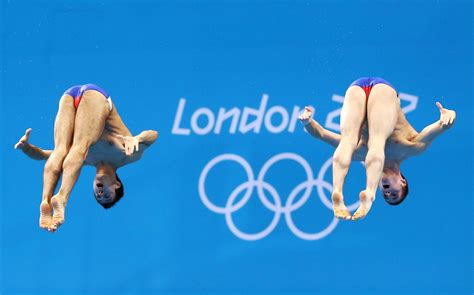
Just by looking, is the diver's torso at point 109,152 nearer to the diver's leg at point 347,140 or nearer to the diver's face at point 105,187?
the diver's face at point 105,187

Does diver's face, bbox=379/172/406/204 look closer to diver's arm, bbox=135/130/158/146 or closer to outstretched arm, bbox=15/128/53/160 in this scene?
diver's arm, bbox=135/130/158/146

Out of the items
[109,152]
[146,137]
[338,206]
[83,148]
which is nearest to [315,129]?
[338,206]

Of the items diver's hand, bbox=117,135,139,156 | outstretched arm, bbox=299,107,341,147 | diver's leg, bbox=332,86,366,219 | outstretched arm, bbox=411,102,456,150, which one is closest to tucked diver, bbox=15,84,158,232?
diver's hand, bbox=117,135,139,156

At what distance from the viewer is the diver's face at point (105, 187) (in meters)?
8.45

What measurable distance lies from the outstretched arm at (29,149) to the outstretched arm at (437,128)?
300 cm

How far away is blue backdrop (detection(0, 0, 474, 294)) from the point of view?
31.9 ft

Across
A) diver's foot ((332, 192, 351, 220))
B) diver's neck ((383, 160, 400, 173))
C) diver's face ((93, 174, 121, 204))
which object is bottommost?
diver's foot ((332, 192, 351, 220))

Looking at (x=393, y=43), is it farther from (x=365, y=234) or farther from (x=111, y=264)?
(x=111, y=264)

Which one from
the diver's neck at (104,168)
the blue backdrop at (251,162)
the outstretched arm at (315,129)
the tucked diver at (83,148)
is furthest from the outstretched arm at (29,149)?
the outstretched arm at (315,129)

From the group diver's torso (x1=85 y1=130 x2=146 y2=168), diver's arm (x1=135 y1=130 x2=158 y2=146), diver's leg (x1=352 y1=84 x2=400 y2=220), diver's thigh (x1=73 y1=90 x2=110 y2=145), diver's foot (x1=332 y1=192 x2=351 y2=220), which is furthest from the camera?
diver's torso (x1=85 y1=130 x2=146 y2=168)

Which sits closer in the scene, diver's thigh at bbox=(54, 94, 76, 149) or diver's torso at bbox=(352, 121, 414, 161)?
diver's thigh at bbox=(54, 94, 76, 149)

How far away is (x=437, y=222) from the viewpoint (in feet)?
31.9

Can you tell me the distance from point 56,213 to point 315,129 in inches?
81.8

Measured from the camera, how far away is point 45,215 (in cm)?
757
